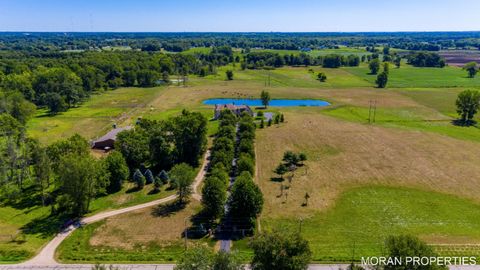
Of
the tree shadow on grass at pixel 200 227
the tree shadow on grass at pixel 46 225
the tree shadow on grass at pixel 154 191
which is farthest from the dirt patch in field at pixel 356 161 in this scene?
the tree shadow on grass at pixel 46 225

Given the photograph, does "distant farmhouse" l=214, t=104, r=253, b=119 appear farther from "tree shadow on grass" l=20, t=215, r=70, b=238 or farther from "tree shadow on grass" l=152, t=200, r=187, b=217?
"tree shadow on grass" l=20, t=215, r=70, b=238

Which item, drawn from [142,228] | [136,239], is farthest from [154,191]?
[136,239]

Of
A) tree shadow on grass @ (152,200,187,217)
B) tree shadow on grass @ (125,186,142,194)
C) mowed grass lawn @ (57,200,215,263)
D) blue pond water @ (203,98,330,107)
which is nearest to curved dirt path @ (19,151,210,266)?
mowed grass lawn @ (57,200,215,263)

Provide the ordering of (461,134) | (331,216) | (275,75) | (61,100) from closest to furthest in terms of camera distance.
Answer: (331,216) < (461,134) < (61,100) < (275,75)

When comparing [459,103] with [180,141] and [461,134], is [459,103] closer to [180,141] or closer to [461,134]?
[461,134]

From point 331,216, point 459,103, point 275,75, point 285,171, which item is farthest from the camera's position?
point 275,75

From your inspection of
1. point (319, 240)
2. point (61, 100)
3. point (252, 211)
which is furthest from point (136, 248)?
point (61, 100)

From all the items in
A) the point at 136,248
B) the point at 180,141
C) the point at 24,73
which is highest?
the point at 24,73
